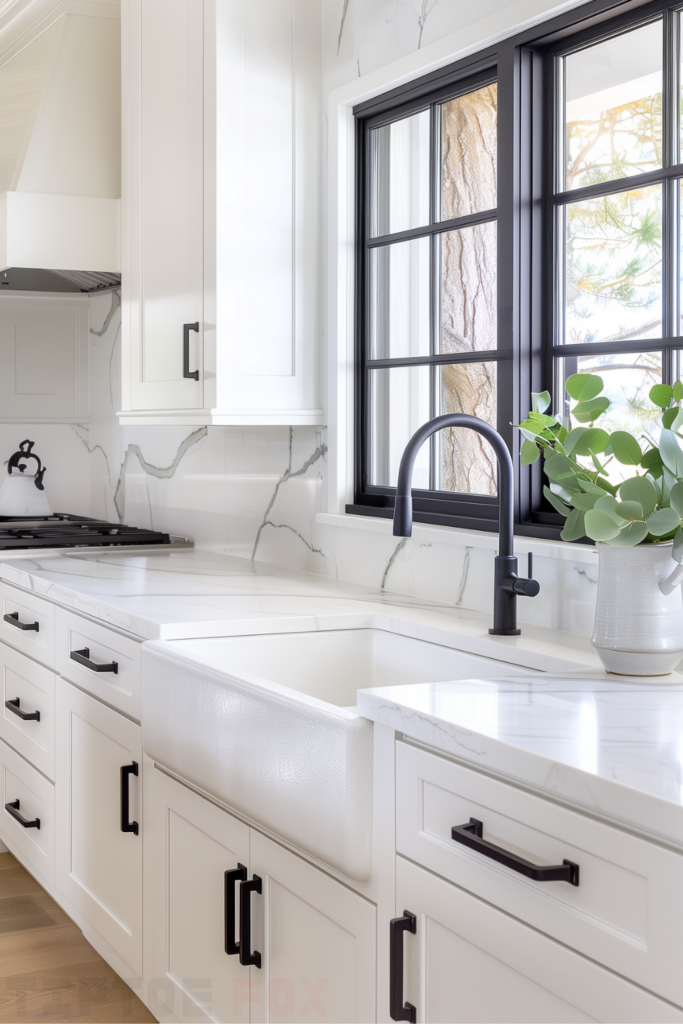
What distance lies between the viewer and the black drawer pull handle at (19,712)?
2664 mm

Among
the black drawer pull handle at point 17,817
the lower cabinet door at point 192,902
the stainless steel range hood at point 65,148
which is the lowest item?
the black drawer pull handle at point 17,817

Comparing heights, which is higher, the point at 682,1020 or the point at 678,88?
the point at 678,88

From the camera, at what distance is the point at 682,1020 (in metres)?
0.92

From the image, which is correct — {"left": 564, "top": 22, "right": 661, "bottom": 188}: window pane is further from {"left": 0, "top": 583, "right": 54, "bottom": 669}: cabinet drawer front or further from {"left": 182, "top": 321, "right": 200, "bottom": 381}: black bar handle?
{"left": 0, "top": 583, "right": 54, "bottom": 669}: cabinet drawer front

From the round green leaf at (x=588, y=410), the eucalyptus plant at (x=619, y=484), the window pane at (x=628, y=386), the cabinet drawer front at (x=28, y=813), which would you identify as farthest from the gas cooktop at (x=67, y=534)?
the round green leaf at (x=588, y=410)

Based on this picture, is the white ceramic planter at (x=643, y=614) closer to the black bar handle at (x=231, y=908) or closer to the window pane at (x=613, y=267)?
the window pane at (x=613, y=267)

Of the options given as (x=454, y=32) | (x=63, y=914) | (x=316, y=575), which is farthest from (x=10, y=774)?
(x=454, y=32)

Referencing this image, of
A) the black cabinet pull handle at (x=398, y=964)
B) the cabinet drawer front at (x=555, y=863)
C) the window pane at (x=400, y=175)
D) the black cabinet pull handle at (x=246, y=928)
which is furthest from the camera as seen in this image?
the window pane at (x=400, y=175)

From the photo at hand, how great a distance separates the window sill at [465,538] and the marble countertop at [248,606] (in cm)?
14

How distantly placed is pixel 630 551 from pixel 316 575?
137 centimetres

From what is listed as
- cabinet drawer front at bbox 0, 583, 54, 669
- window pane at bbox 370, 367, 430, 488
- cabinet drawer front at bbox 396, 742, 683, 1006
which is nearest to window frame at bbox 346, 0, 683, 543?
window pane at bbox 370, 367, 430, 488

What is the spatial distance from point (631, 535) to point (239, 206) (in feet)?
5.04

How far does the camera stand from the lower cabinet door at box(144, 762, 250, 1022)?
1718mm

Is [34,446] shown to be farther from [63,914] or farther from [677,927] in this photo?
[677,927]
